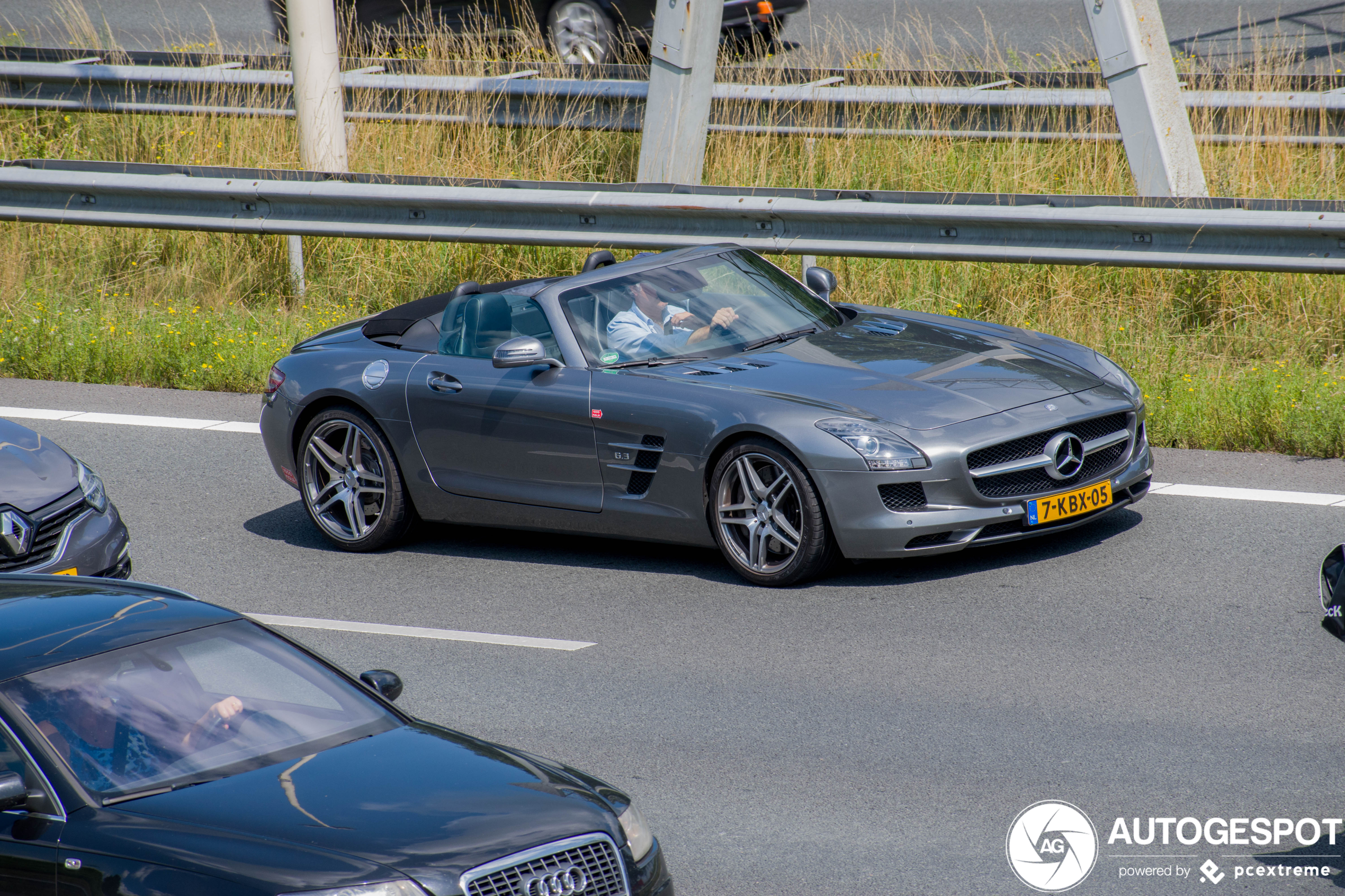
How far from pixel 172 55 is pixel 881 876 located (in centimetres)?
1432

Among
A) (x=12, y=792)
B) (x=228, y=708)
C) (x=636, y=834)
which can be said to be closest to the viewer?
(x=12, y=792)

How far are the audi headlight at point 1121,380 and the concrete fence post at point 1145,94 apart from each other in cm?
363

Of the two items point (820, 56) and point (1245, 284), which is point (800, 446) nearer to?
point (1245, 284)

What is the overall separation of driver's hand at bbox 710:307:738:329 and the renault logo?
11.4ft

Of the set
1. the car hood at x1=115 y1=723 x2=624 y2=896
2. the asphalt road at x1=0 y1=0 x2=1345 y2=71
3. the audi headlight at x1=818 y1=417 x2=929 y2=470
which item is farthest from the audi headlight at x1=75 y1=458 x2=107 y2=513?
the asphalt road at x1=0 y1=0 x2=1345 y2=71

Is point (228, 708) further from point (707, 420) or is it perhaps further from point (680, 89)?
point (680, 89)

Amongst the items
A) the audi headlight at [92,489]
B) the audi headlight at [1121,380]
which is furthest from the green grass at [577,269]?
the audi headlight at [92,489]

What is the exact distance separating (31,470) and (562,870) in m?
4.23

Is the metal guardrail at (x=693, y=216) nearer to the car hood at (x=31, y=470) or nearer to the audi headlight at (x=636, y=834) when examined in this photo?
the car hood at (x=31, y=470)

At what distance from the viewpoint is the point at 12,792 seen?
12.8 ft

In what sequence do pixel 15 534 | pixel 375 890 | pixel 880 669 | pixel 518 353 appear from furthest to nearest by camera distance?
pixel 518 353 → pixel 15 534 → pixel 880 669 → pixel 375 890

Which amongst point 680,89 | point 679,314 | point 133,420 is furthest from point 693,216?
point 133,420

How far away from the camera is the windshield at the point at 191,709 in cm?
415

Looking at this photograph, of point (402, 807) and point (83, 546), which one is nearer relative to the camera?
point (402, 807)
